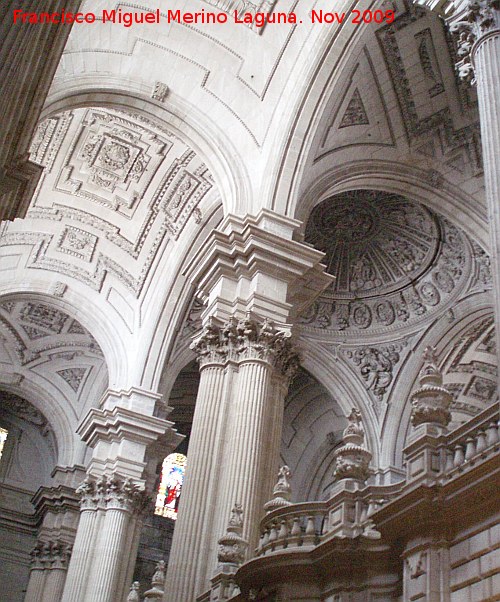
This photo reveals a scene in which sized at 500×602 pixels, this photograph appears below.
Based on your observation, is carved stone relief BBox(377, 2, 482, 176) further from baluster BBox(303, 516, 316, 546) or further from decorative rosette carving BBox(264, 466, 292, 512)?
baluster BBox(303, 516, 316, 546)

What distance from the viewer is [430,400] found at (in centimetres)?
743

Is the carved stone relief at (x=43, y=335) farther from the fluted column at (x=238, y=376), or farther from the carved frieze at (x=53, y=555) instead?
the fluted column at (x=238, y=376)

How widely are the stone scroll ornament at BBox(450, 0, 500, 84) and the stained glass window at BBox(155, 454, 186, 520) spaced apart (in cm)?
1761

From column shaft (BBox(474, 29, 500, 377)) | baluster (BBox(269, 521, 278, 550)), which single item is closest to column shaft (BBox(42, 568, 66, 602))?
baluster (BBox(269, 521, 278, 550))

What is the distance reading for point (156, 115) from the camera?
1470 centimetres

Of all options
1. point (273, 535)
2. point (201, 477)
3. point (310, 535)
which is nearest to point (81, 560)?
point (201, 477)

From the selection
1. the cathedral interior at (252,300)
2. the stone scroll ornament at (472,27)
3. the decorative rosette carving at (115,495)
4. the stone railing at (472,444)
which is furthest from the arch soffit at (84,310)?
the stone railing at (472,444)

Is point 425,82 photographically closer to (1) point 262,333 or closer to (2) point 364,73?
(2) point 364,73

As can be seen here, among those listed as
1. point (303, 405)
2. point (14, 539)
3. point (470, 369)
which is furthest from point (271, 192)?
point (14, 539)

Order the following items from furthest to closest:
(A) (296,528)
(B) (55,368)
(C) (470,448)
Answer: (B) (55,368) < (A) (296,528) < (C) (470,448)

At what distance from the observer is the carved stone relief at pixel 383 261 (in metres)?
18.0

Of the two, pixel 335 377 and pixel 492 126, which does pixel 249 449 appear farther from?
pixel 335 377

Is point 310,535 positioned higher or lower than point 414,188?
lower

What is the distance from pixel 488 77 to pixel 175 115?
801 centimetres
